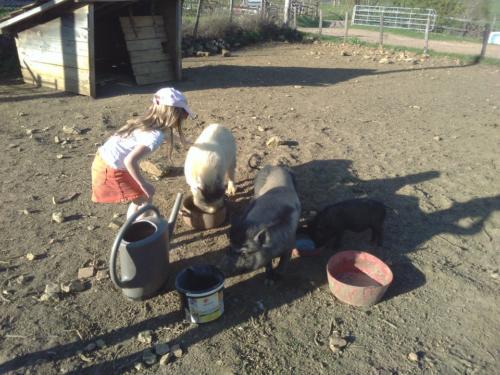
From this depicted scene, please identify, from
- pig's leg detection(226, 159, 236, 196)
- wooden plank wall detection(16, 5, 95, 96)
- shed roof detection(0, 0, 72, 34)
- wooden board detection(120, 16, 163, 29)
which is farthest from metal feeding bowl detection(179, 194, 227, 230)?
wooden board detection(120, 16, 163, 29)

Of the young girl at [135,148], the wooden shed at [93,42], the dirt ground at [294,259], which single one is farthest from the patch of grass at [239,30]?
the young girl at [135,148]

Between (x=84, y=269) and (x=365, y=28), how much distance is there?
30.1m

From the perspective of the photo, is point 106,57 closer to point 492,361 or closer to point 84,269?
point 84,269

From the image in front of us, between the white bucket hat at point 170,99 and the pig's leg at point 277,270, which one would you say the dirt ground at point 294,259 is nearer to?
the pig's leg at point 277,270

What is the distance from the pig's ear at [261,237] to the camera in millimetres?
3467

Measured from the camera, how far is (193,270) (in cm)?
340

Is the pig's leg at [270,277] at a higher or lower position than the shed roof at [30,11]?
lower

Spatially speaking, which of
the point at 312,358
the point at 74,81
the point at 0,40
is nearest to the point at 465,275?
the point at 312,358

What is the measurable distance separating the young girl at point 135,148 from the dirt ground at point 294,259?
768 mm

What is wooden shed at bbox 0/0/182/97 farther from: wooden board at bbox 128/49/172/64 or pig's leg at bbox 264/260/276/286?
pig's leg at bbox 264/260/276/286

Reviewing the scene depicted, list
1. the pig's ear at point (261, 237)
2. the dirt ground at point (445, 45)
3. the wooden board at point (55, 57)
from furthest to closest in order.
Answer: the dirt ground at point (445, 45) < the wooden board at point (55, 57) < the pig's ear at point (261, 237)

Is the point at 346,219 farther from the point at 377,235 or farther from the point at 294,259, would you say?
the point at 294,259

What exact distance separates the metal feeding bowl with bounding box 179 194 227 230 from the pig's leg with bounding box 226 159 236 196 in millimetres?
552

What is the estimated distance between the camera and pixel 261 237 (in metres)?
3.49
